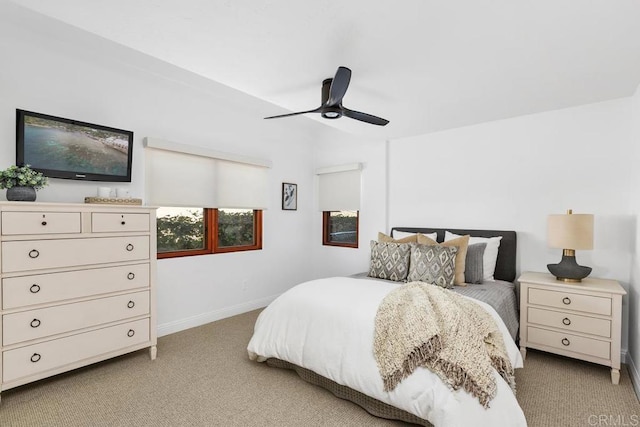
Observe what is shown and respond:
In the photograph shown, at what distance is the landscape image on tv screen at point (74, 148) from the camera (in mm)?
2461

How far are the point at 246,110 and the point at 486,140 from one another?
289 centimetres

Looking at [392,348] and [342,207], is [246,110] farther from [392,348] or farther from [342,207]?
[392,348]

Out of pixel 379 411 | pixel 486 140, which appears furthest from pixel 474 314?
pixel 486 140

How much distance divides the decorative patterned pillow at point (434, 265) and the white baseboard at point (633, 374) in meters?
1.37

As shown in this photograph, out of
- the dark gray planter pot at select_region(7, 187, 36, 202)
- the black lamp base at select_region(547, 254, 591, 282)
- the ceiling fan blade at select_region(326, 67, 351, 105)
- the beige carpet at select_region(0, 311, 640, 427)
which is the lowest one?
the beige carpet at select_region(0, 311, 640, 427)

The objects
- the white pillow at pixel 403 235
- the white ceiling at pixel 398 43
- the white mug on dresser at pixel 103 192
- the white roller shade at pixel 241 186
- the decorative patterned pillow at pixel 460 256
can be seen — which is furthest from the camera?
the white roller shade at pixel 241 186

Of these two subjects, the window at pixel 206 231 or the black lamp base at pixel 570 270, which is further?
the window at pixel 206 231

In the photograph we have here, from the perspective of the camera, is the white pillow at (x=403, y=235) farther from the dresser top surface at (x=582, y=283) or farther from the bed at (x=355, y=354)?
the dresser top surface at (x=582, y=283)

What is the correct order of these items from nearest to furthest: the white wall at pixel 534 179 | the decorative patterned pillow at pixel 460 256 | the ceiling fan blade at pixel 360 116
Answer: the ceiling fan blade at pixel 360 116 < the white wall at pixel 534 179 < the decorative patterned pillow at pixel 460 256

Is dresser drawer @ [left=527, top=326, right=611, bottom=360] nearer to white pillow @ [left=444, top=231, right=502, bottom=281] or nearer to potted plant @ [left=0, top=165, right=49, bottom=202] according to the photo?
white pillow @ [left=444, top=231, right=502, bottom=281]

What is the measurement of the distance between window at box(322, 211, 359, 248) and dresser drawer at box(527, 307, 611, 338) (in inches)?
94.1

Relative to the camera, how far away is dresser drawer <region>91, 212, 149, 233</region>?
2.47 metres

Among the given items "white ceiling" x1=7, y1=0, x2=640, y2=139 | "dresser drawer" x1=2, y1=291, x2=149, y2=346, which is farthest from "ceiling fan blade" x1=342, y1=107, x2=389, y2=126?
"dresser drawer" x1=2, y1=291, x2=149, y2=346

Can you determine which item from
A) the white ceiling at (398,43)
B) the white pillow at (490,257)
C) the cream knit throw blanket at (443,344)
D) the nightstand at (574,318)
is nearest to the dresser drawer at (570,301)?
the nightstand at (574,318)
